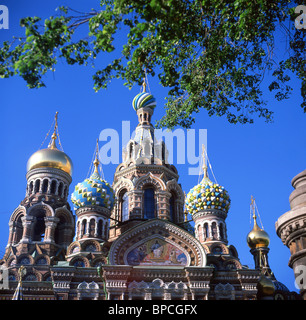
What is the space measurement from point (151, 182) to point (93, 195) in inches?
138

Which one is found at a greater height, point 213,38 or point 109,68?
point 213,38

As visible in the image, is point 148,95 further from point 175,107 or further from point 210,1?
point 210,1

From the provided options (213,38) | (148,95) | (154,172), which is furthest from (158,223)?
(213,38)

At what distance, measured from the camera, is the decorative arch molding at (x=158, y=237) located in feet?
60.4

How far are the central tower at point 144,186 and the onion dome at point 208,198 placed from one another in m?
1.15

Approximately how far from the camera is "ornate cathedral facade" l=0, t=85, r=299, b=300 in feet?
57.7

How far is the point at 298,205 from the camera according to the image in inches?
236

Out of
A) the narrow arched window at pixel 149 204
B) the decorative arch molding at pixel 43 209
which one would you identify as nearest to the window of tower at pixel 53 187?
the decorative arch molding at pixel 43 209

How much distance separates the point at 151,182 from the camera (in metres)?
23.0

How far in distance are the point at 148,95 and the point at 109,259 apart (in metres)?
12.7

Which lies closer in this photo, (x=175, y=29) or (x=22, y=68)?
(x=22, y=68)

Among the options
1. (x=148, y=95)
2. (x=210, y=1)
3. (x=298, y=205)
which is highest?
(x=148, y=95)

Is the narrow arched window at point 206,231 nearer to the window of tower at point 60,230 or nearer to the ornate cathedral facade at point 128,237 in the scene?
the ornate cathedral facade at point 128,237
